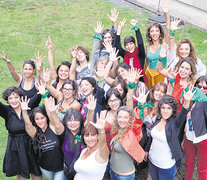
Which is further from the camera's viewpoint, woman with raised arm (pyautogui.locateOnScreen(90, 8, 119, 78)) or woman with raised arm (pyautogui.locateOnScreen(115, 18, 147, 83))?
woman with raised arm (pyautogui.locateOnScreen(90, 8, 119, 78))

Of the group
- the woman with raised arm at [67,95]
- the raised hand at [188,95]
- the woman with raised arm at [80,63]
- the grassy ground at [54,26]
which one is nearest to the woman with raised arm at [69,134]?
the woman with raised arm at [67,95]

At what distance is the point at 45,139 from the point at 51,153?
0.22 meters

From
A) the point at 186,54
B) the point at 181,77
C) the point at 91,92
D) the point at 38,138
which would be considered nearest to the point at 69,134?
the point at 38,138

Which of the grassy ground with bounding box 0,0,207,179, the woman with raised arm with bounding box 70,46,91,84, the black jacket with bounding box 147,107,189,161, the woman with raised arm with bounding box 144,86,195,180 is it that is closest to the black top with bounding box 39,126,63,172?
the woman with raised arm with bounding box 144,86,195,180

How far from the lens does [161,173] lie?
5234mm

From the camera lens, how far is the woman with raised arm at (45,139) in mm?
5148

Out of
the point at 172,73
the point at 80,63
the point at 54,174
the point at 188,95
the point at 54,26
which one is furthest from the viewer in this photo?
the point at 54,26

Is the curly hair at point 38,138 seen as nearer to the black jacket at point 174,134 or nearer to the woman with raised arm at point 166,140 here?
the woman with raised arm at point 166,140

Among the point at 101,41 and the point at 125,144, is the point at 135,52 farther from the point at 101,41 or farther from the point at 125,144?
the point at 125,144

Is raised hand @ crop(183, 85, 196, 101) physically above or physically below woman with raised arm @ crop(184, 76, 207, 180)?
above

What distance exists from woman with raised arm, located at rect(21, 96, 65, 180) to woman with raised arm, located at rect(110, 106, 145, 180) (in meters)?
0.79

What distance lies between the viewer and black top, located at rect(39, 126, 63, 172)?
203 inches

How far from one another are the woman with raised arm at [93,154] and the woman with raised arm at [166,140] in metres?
0.91

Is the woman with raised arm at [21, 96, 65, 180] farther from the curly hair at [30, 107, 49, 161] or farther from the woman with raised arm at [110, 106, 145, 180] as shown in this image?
the woman with raised arm at [110, 106, 145, 180]
